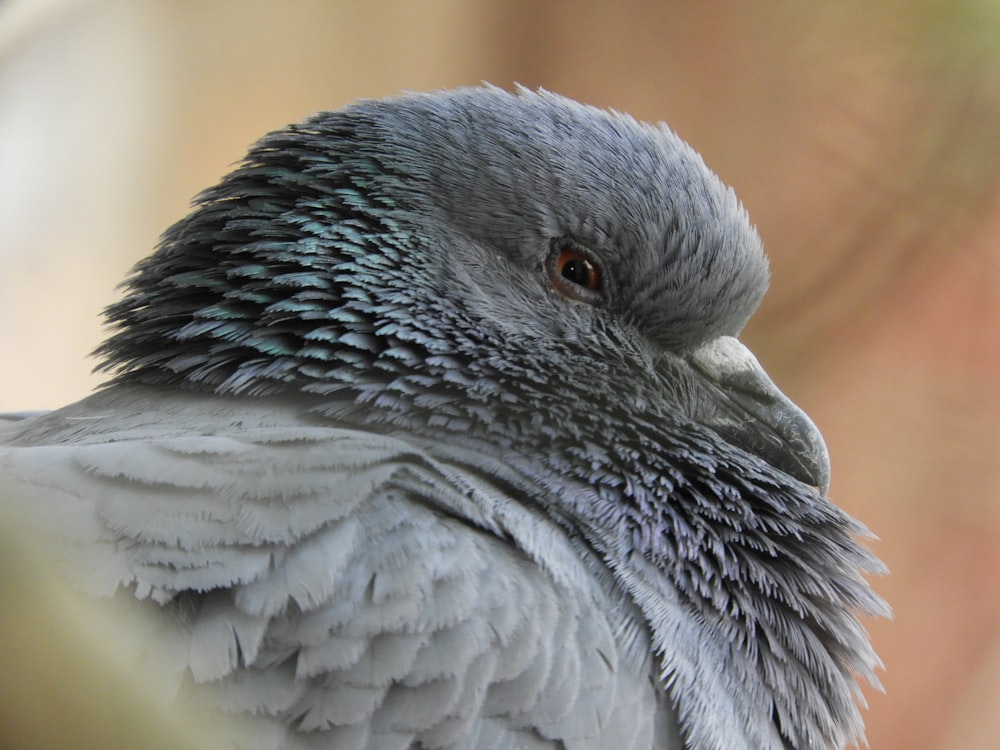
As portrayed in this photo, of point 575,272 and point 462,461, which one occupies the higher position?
point 575,272

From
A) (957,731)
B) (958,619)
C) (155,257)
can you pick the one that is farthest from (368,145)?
(957,731)

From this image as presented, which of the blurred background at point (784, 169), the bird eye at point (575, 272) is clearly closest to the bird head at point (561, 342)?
the bird eye at point (575, 272)

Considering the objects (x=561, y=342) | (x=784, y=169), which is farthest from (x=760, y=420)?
(x=784, y=169)

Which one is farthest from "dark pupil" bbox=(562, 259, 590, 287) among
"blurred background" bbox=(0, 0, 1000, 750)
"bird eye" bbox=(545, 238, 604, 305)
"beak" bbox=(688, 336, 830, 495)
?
"blurred background" bbox=(0, 0, 1000, 750)

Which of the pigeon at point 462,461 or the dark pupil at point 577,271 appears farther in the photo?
the dark pupil at point 577,271

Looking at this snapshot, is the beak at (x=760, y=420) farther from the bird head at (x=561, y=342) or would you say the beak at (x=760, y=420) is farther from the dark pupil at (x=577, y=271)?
the dark pupil at (x=577, y=271)

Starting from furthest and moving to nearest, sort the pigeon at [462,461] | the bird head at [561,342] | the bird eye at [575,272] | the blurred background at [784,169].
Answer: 1. the blurred background at [784,169]
2. the bird eye at [575,272]
3. the bird head at [561,342]
4. the pigeon at [462,461]

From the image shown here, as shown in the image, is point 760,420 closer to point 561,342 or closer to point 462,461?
point 561,342
